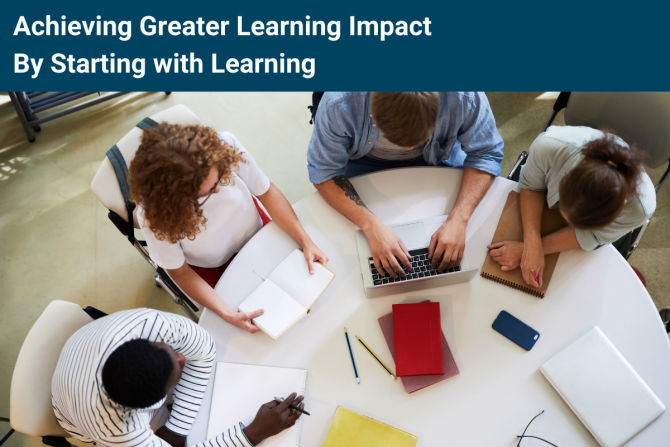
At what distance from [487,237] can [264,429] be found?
920mm

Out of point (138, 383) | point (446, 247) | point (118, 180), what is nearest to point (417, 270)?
point (446, 247)

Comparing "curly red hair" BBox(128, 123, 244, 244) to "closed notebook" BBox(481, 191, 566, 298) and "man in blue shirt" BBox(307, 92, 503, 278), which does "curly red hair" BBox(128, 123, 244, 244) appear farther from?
"closed notebook" BBox(481, 191, 566, 298)

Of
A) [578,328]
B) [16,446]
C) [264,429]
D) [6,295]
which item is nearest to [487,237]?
[578,328]

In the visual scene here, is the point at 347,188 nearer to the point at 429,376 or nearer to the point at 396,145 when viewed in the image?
the point at 396,145

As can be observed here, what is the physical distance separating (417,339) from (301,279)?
15.8 inches

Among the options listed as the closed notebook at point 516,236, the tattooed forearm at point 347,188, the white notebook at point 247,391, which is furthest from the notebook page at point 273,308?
the closed notebook at point 516,236

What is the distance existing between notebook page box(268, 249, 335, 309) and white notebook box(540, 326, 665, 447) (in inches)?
27.4

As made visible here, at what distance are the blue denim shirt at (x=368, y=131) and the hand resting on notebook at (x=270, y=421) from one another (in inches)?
29.6

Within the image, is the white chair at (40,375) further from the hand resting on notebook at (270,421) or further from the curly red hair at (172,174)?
the hand resting on notebook at (270,421)

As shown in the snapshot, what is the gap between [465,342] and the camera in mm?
1320

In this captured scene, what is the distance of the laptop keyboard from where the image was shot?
4.46 feet

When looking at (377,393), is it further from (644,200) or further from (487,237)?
(644,200)

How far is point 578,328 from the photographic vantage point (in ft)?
4.32

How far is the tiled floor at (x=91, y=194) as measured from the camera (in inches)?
91.9
